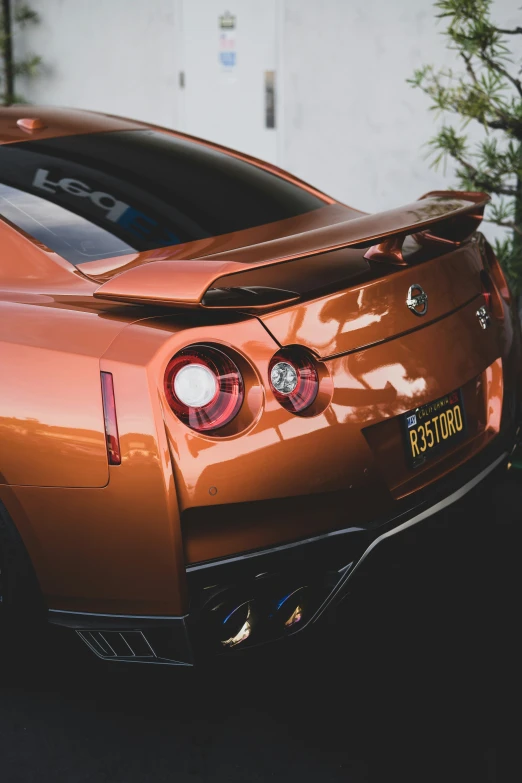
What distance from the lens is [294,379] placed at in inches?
78.7

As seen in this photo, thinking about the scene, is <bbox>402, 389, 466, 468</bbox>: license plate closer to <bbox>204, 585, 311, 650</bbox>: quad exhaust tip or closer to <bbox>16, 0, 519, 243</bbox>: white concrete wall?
<bbox>204, 585, 311, 650</bbox>: quad exhaust tip

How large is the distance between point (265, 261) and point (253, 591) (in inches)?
27.8

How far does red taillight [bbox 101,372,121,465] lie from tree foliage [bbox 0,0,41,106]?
7.18m

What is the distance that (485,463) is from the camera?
2434mm

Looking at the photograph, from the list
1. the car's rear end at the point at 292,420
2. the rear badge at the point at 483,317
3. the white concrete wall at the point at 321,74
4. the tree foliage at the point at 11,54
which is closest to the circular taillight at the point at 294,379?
the car's rear end at the point at 292,420

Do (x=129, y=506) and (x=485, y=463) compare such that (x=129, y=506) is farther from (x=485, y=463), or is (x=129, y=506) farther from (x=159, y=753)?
(x=485, y=463)

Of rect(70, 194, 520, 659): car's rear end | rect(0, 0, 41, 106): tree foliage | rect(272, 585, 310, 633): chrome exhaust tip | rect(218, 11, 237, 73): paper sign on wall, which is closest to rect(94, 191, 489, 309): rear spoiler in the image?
rect(70, 194, 520, 659): car's rear end

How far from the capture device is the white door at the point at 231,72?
24.2ft

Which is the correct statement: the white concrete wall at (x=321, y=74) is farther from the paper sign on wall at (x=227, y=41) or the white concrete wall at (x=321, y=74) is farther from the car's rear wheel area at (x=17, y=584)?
the car's rear wheel area at (x=17, y=584)

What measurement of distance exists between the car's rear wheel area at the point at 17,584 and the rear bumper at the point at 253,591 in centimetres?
6

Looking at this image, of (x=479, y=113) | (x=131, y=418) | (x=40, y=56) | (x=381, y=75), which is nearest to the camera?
(x=131, y=418)

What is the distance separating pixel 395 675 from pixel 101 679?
79 cm

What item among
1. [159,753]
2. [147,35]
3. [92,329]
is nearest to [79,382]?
[92,329]

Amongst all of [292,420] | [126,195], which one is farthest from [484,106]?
[292,420]
